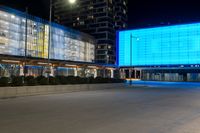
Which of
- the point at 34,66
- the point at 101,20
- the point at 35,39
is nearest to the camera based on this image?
the point at 34,66

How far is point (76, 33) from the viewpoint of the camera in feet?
302

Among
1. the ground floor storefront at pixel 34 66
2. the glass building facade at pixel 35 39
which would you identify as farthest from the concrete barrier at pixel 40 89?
the glass building facade at pixel 35 39

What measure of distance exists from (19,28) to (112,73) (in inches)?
1673

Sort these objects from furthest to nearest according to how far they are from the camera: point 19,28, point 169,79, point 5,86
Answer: point 169,79
point 19,28
point 5,86

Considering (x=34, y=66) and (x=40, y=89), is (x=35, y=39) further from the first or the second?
(x=40, y=89)

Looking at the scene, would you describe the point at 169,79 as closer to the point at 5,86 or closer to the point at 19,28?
the point at 19,28

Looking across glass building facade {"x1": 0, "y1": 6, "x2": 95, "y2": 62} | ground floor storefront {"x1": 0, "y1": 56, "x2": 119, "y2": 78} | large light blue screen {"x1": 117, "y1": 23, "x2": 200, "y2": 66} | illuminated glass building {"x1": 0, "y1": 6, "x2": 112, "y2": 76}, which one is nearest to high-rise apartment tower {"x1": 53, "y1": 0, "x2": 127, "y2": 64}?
large light blue screen {"x1": 117, "y1": 23, "x2": 200, "y2": 66}

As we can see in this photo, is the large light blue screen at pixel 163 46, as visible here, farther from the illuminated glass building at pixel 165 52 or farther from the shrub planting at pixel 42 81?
the shrub planting at pixel 42 81

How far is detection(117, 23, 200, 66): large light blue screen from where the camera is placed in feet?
287

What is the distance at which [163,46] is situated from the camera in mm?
94438

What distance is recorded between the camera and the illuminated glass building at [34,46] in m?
52.7

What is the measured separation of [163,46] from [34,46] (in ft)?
148

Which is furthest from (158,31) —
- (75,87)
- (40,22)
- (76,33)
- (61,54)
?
(75,87)

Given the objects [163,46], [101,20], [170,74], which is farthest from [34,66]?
[101,20]
